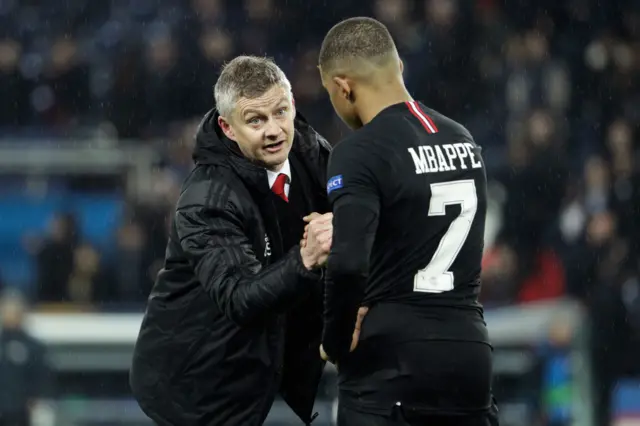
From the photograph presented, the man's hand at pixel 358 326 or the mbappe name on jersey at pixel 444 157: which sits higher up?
the mbappe name on jersey at pixel 444 157

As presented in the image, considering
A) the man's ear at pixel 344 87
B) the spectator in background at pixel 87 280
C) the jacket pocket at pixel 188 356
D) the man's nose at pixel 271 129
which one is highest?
the man's ear at pixel 344 87

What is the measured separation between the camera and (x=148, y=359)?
480 centimetres

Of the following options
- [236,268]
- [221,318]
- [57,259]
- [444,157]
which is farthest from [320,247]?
[57,259]

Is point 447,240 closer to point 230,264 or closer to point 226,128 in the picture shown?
point 230,264

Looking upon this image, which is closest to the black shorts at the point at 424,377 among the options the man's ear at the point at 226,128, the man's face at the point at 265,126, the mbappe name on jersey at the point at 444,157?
the mbappe name on jersey at the point at 444,157

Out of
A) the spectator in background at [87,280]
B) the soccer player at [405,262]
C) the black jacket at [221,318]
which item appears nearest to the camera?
the soccer player at [405,262]

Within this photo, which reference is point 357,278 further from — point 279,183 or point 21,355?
point 21,355

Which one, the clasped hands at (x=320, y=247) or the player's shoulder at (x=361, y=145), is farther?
the clasped hands at (x=320, y=247)

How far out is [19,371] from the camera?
31.4 feet

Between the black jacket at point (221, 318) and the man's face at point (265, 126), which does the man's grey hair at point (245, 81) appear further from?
the black jacket at point (221, 318)

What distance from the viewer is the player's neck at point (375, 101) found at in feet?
14.0

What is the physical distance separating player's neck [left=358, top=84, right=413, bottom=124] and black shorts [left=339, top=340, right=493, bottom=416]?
792mm

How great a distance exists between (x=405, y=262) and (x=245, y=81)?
93 centimetres

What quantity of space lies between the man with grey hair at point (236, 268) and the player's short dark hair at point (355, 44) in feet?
1.02
